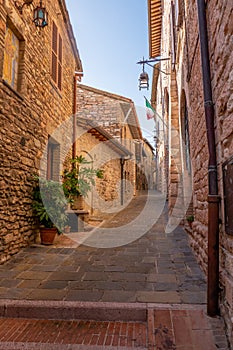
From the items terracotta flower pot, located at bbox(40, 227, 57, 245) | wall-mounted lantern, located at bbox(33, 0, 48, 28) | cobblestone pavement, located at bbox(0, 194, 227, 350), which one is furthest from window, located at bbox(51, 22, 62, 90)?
cobblestone pavement, located at bbox(0, 194, 227, 350)

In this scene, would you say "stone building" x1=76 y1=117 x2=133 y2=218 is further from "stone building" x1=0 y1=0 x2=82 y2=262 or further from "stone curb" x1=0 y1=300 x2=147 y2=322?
"stone curb" x1=0 y1=300 x2=147 y2=322

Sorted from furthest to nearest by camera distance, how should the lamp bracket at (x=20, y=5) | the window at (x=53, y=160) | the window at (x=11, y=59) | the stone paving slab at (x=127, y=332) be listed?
1. the window at (x=53, y=160)
2. the lamp bracket at (x=20, y=5)
3. the window at (x=11, y=59)
4. the stone paving slab at (x=127, y=332)

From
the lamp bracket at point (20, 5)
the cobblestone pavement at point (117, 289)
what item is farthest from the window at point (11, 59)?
the cobblestone pavement at point (117, 289)

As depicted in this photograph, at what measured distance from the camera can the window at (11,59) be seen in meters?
4.21

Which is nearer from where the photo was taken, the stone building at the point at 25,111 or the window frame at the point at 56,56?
the stone building at the point at 25,111

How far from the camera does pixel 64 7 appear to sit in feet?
23.6

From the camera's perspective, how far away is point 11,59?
4383mm

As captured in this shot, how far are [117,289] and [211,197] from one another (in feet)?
4.59

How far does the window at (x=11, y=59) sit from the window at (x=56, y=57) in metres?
1.78

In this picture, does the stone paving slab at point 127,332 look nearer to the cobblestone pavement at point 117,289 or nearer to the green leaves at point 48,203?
the cobblestone pavement at point 117,289

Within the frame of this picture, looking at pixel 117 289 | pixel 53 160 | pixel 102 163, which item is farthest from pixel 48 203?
pixel 102 163

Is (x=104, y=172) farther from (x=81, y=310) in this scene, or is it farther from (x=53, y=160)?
(x=81, y=310)

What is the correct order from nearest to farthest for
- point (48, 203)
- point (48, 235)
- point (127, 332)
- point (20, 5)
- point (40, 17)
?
point (127, 332) < point (20, 5) < point (40, 17) < point (48, 235) < point (48, 203)

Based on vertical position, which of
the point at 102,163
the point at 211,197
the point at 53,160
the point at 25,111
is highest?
the point at 25,111
